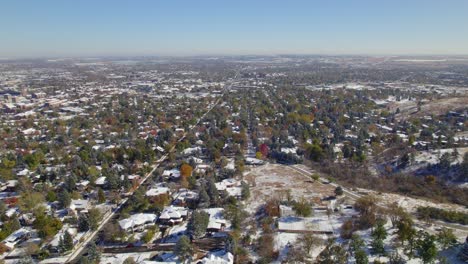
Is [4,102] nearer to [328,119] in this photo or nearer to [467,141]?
[328,119]

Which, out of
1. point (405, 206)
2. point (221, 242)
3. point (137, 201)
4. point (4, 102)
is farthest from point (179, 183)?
point (4, 102)

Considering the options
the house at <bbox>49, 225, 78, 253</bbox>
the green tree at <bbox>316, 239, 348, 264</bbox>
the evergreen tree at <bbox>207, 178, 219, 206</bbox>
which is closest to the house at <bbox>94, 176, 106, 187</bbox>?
the house at <bbox>49, 225, 78, 253</bbox>

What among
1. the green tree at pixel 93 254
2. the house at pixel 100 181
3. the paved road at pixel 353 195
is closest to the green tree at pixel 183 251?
the green tree at pixel 93 254

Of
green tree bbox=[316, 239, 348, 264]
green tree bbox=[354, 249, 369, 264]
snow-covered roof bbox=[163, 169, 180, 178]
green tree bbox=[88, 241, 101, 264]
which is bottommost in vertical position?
snow-covered roof bbox=[163, 169, 180, 178]

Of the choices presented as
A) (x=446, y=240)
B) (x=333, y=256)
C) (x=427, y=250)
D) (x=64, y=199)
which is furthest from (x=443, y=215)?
(x=64, y=199)

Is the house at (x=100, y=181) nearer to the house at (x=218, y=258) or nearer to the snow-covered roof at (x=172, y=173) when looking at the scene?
the snow-covered roof at (x=172, y=173)

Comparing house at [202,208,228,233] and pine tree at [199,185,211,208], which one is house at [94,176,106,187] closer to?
pine tree at [199,185,211,208]

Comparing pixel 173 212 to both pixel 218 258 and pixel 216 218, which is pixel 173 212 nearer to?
pixel 216 218
